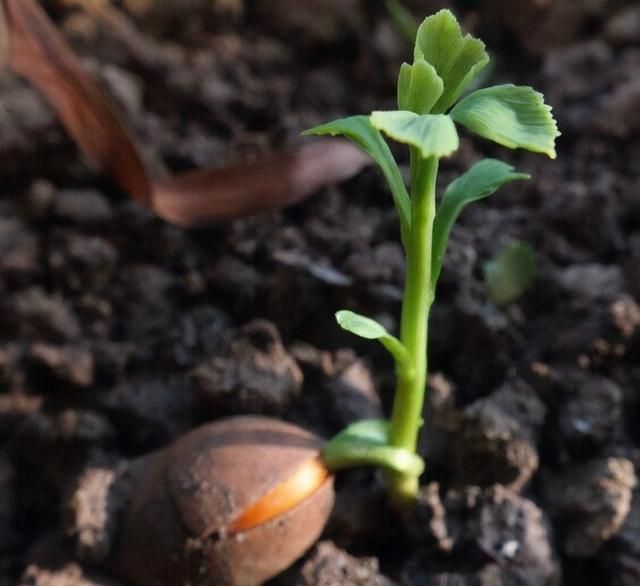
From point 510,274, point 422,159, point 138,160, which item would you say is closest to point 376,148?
point 422,159

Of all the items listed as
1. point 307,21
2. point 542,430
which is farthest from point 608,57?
point 542,430

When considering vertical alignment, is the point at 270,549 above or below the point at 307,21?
below

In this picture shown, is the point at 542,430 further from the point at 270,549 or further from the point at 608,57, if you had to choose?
the point at 608,57

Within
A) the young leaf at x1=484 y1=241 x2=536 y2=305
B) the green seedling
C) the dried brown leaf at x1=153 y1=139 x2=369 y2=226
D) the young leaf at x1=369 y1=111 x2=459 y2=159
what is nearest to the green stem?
the green seedling

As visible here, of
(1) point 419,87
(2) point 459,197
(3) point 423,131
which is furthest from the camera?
(2) point 459,197

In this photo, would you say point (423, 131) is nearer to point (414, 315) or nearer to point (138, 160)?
point (414, 315)

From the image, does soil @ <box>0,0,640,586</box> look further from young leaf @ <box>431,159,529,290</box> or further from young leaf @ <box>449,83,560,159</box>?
young leaf @ <box>449,83,560,159</box>

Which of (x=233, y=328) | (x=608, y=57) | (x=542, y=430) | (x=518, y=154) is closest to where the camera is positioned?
(x=542, y=430)
